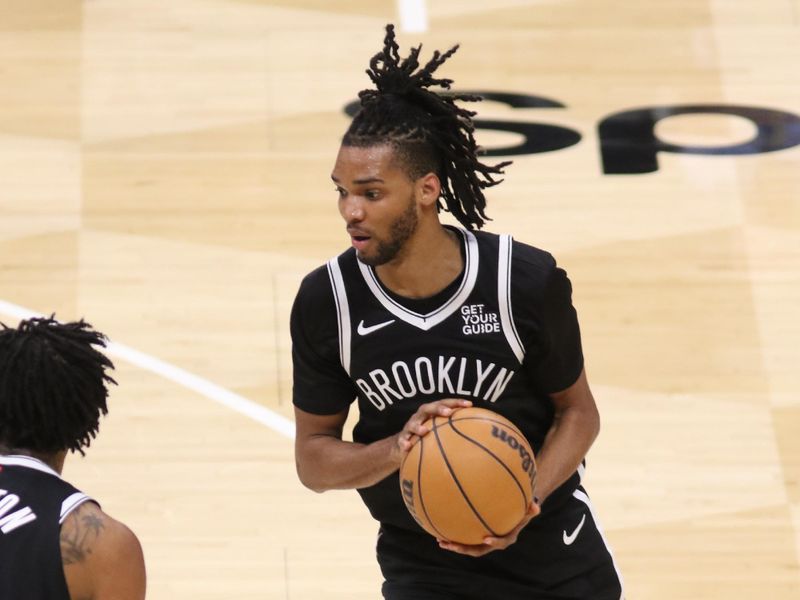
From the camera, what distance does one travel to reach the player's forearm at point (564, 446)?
147 inches

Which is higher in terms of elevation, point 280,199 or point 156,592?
point 280,199

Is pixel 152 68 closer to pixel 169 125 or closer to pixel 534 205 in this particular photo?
pixel 169 125

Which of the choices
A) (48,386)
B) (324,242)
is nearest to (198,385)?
(324,242)

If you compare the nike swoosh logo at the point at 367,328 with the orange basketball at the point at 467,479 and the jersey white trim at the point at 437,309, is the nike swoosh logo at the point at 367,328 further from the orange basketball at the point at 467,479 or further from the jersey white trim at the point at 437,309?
the orange basketball at the point at 467,479

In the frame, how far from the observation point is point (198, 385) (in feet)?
19.7

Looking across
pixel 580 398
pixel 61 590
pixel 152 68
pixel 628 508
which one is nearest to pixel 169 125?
pixel 152 68

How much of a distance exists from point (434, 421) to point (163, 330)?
2.91 m

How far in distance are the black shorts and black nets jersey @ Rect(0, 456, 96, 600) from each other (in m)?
1.10

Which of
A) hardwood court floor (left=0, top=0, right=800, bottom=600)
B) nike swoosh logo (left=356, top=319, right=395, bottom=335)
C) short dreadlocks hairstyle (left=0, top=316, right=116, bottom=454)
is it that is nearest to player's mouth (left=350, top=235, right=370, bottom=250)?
nike swoosh logo (left=356, top=319, right=395, bottom=335)

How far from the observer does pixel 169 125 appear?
7.38 m

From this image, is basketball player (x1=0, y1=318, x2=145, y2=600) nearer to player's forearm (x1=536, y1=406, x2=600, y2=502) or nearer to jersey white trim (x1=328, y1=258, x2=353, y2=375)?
jersey white trim (x1=328, y1=258, x2=353, y2=375)

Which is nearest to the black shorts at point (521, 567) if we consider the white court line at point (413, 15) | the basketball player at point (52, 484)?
the basketball player at point (52, 484)

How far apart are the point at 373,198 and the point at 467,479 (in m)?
0.70

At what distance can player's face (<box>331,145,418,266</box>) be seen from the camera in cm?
363
